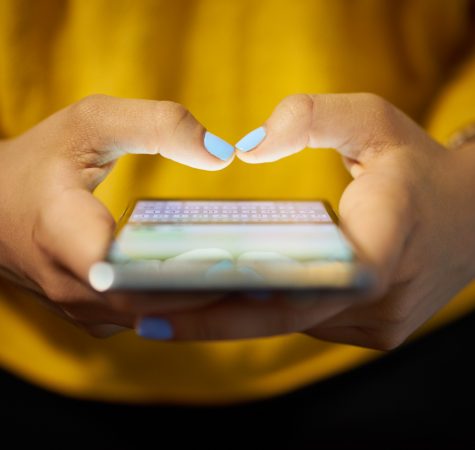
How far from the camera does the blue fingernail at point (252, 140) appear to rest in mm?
397

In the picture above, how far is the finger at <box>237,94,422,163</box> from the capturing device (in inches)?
15.0

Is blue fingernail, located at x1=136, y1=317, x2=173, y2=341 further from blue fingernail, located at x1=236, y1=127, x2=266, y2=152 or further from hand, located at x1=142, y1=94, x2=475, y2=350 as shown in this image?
blue fingernail, located at x1=236, y1=127, x2=266, y2=152

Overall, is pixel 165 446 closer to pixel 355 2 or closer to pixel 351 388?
pixel 351 388

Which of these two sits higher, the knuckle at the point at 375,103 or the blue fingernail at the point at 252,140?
the knuckle at the point at 375,103

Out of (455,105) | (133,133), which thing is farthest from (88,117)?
(455,105)

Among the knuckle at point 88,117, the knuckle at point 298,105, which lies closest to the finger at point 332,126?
the knuckle at point 298,105

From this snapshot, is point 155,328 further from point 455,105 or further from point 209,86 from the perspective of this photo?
point 455,105

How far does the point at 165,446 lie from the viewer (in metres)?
0.59

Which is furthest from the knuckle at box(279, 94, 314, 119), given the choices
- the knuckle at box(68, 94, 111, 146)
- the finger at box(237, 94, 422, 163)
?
the knuckle at box(68, 94, 111, 146)

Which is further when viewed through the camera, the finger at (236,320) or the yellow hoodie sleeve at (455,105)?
the yellow hoodie sleeve at (455,105)

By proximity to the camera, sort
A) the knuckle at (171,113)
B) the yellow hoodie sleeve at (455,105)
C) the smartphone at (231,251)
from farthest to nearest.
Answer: the yellow hoodie sleeve at (455,105) → the knuckle at (171,113) → the smartphone at (231,251)

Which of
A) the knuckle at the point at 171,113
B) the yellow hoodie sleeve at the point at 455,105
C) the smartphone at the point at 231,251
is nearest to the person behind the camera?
the smartphone at the point at 231,251

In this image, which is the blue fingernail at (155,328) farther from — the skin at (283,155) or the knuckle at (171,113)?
the knuckle at (171,113)

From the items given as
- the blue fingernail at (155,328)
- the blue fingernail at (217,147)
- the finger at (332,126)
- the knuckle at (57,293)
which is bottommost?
the knuckle at (57,293)
